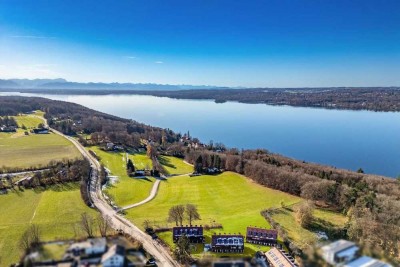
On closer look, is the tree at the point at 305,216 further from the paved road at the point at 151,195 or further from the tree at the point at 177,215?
the paved road at the point at 151,195

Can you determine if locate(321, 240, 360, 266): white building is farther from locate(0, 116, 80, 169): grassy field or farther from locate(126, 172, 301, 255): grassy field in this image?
locate(0, 116, 80, 169): grassy field

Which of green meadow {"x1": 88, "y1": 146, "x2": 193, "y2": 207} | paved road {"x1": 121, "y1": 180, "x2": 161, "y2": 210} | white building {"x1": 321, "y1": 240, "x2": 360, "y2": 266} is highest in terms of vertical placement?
white building {"x1": 321, "y1": 240, "x2": 360, "y2": 266}

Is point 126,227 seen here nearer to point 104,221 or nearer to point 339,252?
point 104,221

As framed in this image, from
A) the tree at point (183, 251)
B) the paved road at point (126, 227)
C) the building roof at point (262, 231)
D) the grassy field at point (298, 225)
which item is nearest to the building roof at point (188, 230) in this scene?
the paved road at point (126, 227)

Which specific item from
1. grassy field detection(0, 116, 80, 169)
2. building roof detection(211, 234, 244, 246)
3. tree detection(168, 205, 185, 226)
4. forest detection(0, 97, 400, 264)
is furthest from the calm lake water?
building roof detection(211, 234, 244, 246)

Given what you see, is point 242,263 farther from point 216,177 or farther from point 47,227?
point 216,177
